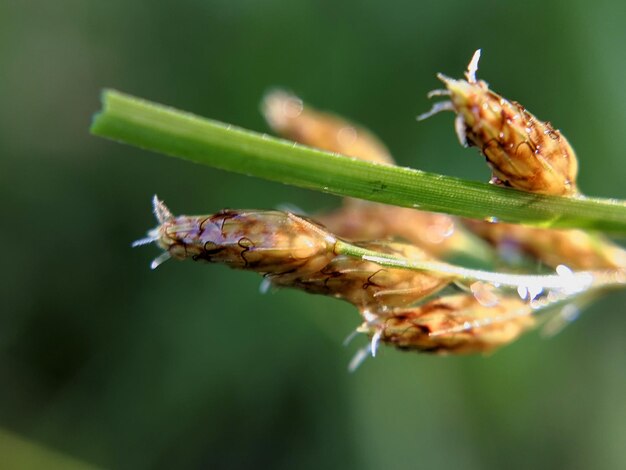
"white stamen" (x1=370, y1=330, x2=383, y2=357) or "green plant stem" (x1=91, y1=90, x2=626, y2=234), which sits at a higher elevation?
"green plant stem" (x1=91, y1=90, x2=626, y2=234)

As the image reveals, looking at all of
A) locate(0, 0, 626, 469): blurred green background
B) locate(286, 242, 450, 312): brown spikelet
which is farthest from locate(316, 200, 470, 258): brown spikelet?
locate(0, 0, 626, 469): blurred green background

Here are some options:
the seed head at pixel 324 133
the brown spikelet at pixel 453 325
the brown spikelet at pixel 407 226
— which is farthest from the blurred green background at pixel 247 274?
the brown spikelet at pixel 453 325

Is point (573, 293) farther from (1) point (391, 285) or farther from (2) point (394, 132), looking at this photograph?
(2) point (394, 132)

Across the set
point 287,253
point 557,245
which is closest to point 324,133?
point 557,245

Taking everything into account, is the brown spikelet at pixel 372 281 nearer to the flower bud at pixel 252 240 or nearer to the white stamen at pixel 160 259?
the flower bud at pixel 252 240

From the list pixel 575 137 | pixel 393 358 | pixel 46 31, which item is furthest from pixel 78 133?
pixel 575 137

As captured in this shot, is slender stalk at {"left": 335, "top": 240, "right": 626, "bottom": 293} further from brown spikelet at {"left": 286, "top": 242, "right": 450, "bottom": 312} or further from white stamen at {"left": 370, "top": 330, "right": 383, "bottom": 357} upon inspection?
white stamen at {"left": 370, "top": 330, "right": 383, "bottom": 357}
